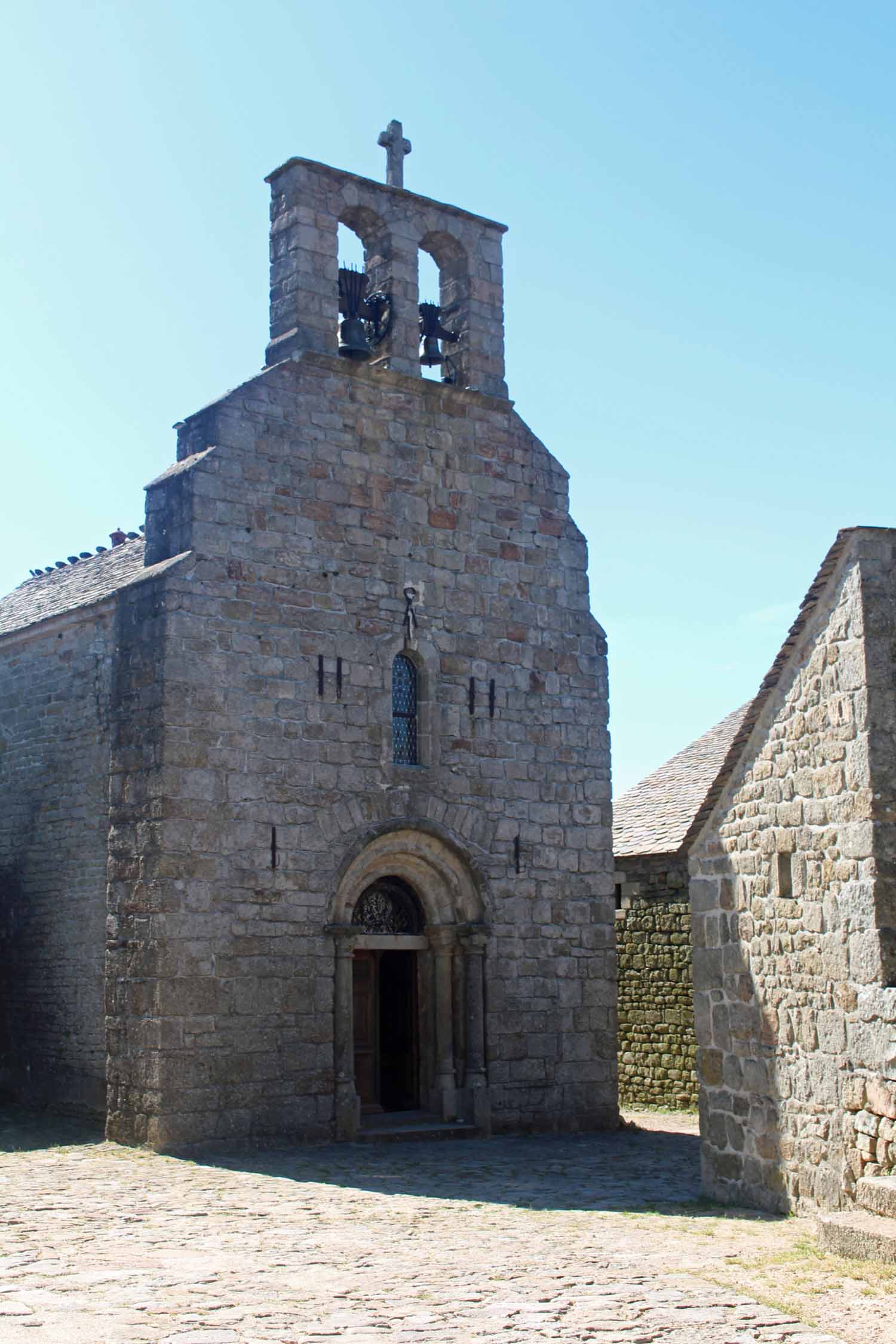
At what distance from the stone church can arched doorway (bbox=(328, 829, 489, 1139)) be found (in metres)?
0.03

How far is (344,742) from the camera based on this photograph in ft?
47.0

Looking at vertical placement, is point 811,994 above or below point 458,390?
below

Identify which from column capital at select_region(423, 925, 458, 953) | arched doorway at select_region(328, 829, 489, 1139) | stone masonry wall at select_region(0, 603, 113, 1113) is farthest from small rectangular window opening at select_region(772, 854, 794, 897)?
stone masonry wall at select_region(0, 603, 113, 1113)

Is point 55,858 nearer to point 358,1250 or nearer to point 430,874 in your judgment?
point 430,874

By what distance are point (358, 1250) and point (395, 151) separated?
460 inches

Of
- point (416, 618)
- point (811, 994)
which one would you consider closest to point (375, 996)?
point (416, 618)

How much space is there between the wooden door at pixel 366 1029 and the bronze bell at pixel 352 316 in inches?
240

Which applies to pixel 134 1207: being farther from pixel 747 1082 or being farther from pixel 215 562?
pixel 215 562

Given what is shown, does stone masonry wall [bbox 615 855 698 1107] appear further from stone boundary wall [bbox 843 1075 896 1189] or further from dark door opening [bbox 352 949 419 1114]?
stone boundary wall [bbox 843 1075 896 1189]

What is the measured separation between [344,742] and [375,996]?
263 cm

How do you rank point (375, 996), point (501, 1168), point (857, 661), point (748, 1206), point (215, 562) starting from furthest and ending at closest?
point (375, 996) → point (215, 562) → point (501, 1168) → point (748, 1206) → point (857, 661)

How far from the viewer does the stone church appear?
1325 centimetres

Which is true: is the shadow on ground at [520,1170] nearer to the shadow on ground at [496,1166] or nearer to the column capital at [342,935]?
the shadow on ground at [496,1166]

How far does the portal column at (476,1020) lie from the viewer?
14.6 m
